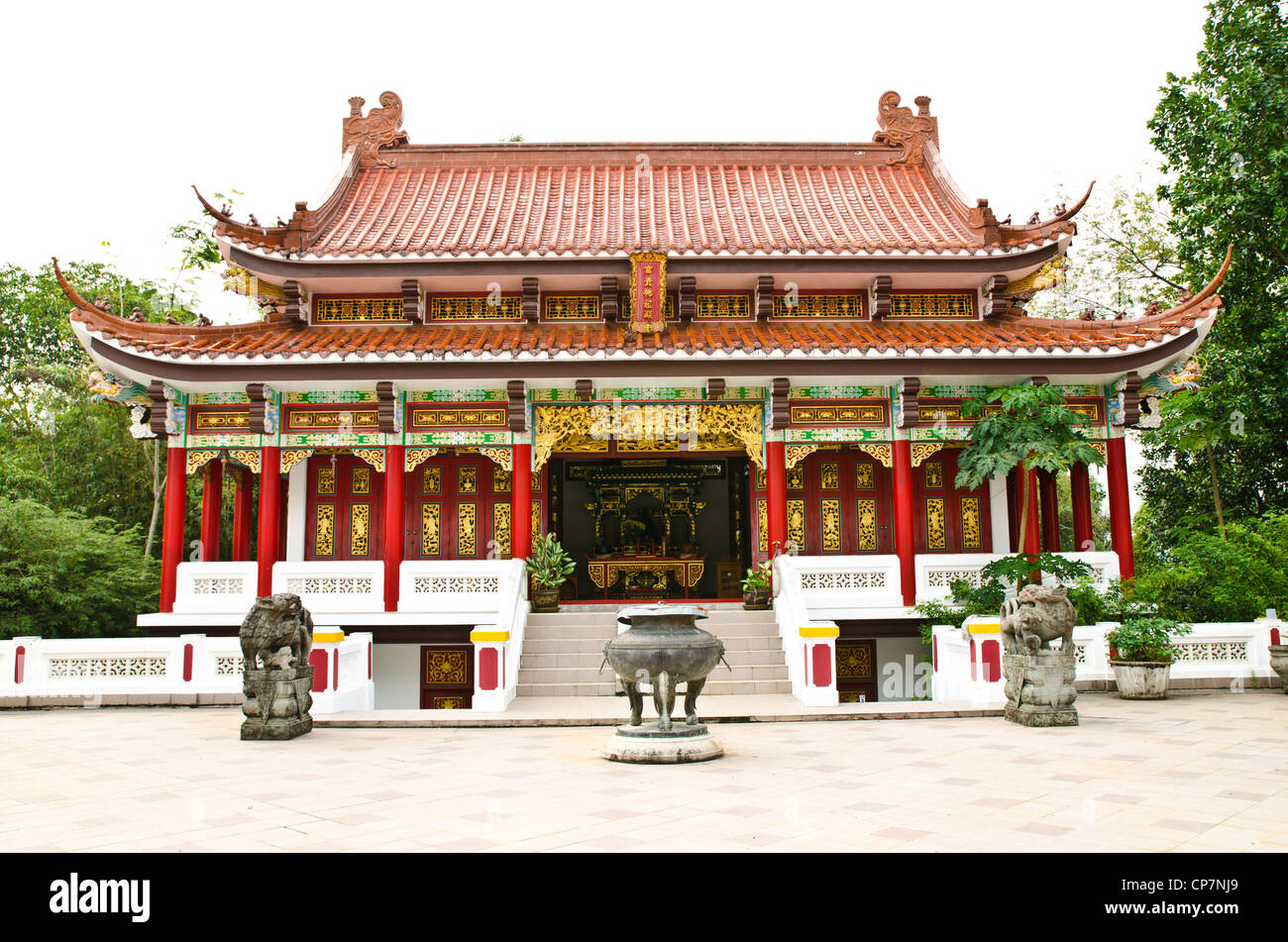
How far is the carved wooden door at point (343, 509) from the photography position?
15164 mm

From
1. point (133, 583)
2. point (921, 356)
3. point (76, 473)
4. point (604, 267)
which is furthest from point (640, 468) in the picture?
point (76, 473)

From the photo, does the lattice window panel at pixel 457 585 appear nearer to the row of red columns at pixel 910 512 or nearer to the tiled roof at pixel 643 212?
the row of red columns at pixel 910 512

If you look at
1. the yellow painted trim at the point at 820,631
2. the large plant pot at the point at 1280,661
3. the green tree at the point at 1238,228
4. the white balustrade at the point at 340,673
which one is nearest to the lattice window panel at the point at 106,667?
the white balustrade at the point at 340,673

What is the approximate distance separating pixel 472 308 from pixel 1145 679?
1092cm

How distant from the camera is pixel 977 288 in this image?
15.3 metres

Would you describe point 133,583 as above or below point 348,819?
above

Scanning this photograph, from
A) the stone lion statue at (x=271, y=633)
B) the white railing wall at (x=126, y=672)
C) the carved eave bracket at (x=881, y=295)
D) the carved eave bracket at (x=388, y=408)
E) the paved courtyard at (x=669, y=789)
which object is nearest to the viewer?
the paved courtyard at (x=669, y=789)

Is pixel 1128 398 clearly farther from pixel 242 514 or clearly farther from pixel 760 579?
pixel 242 514

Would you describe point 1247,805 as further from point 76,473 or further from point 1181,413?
point 76,473

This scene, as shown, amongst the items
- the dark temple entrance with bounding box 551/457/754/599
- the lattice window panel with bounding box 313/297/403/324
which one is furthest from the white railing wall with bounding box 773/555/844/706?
the lattice window panel with bounding box 313/297/403/324

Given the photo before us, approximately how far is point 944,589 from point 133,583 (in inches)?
535

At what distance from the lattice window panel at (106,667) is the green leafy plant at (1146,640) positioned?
1185 cm

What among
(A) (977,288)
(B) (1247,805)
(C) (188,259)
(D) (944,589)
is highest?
(C) (188,259)

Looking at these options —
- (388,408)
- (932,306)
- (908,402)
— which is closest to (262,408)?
(388,408)
